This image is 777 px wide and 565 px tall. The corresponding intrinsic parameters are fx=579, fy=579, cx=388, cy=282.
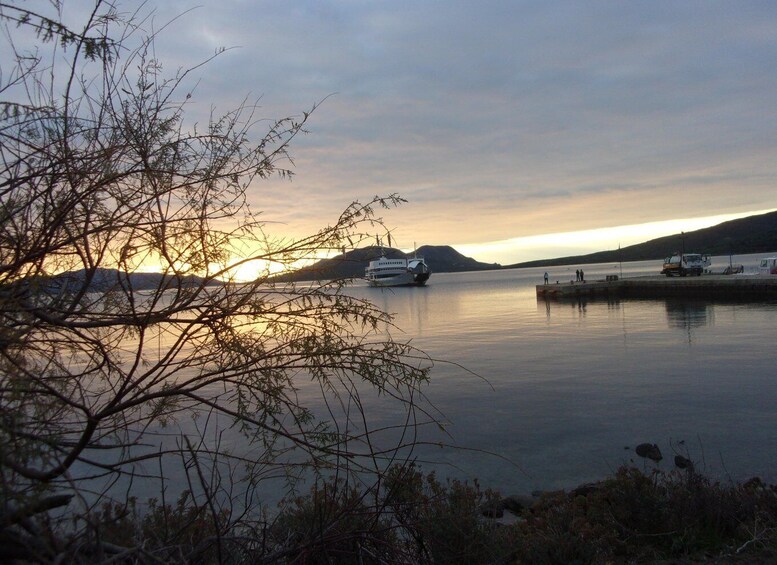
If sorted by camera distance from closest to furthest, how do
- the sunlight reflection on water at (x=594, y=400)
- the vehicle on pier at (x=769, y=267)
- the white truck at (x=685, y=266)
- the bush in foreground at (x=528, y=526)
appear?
the bush in foreground at (x=528, y=526)
the sunlight reflection on water at (x=594, y=400)
the vehicle on pier at (x=769, y=267)
the white truck at (x=685, y=266)

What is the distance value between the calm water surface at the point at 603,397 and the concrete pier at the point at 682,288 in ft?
45.0

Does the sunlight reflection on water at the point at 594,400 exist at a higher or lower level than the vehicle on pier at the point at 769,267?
lower

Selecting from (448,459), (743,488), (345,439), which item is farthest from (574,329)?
(345,439)

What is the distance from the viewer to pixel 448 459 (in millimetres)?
12086

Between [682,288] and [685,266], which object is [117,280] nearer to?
[682,288]

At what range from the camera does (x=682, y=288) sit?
55.9 m

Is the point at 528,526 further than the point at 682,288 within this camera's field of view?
No

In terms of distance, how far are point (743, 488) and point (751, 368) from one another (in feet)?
50.1

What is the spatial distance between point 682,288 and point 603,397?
44264 millimetres

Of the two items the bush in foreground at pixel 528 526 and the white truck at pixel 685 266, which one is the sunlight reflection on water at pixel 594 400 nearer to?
the bush in foreground at pixel 528 526

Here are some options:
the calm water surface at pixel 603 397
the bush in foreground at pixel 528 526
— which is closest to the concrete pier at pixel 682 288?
the calm water surface at pixel 603 397

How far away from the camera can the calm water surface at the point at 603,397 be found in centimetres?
1159

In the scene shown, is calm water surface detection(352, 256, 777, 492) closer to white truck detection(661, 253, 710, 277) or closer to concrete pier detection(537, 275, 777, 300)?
concrete pier detection(537, 275, 777, 300)

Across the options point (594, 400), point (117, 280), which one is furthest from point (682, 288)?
point (117, 280)
